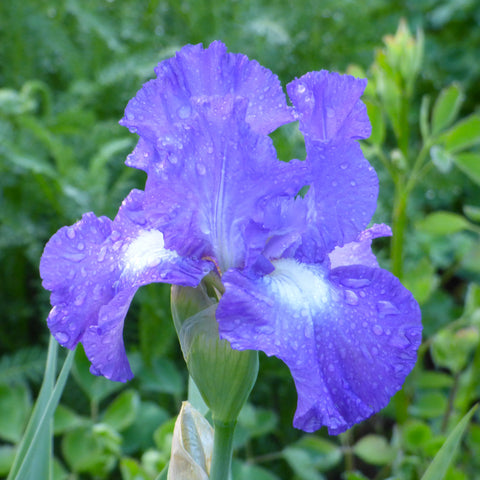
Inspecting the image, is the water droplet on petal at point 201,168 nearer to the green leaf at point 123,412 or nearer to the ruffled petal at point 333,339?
the ruffled petal at point 333,339

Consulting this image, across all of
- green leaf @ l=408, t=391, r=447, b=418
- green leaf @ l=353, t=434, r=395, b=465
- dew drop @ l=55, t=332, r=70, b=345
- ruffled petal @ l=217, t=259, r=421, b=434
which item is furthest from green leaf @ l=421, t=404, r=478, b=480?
green leaf @ l=408, t=391, r=447, b=418

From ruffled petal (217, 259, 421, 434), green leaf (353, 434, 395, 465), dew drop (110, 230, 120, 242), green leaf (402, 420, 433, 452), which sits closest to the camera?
ruffled petal (217, 259, 421, 434)

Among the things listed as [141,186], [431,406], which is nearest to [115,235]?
[431,406]

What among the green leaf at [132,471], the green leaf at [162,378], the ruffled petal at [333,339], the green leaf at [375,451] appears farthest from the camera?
the green leaf at [162,378]

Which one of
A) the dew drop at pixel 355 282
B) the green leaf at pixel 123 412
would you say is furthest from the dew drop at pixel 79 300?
the green leaf at pixel 123 412

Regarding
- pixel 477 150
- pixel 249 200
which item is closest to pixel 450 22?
pixel 477 150

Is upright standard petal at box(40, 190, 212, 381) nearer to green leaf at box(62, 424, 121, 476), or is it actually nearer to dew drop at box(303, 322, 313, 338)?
dew drop at box(303, 322, 313, 338)
